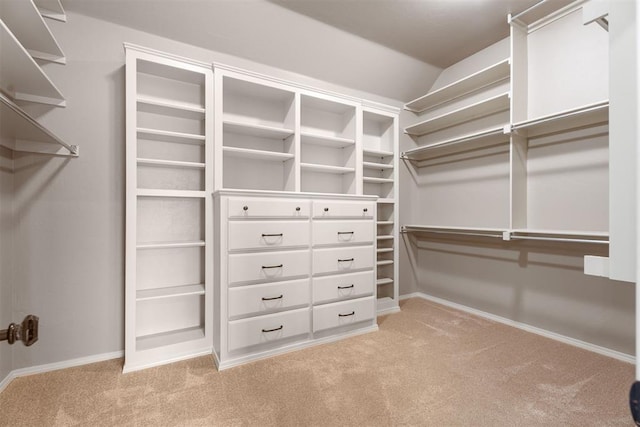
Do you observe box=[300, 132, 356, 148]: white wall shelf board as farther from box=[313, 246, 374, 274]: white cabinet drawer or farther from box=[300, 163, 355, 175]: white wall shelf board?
box=[313, 246, 374, 274]: white cabinet drawer

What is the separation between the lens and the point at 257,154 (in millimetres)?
2344

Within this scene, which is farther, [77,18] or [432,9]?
[432,9]

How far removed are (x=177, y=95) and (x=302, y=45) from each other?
113cm

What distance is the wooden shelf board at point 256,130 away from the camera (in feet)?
7.43

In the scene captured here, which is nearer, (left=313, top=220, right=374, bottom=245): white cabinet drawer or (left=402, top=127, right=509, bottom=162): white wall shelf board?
(left=313, top=220, right=374, bottom=245): white cabinet drawer

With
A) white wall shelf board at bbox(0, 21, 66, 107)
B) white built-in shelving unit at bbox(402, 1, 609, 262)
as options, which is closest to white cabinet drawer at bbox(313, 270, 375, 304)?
white built-in shelving unit at bbox(402, 1, 609, 262)

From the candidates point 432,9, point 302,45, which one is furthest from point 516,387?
point 302,45

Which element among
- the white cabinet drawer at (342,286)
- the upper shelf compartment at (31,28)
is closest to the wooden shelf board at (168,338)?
the white cabinet drawer at (342,286)

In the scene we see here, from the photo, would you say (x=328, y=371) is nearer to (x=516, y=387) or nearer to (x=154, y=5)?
(x=516, y=387)

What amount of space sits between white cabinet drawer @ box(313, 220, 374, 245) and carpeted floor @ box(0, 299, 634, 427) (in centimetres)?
80

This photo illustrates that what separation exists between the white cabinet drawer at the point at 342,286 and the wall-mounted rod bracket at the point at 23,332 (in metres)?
1.57

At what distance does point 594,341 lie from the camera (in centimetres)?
215

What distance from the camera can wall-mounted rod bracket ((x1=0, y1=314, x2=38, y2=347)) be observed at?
0.91 metres

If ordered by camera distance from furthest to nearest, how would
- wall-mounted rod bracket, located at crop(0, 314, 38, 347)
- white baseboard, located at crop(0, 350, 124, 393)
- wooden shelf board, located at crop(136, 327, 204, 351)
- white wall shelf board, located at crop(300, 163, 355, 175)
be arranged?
1. white wall shelf board, located at crop(300, 163, 355, 175)
2. wooden shelf board, located at crop(136, 327, 204, 351)
3. white baseboard, located at crop(0, 350, 124, 393)
4. wall-mounted rod bracket, located at crop(0, 314, 38, 347)
